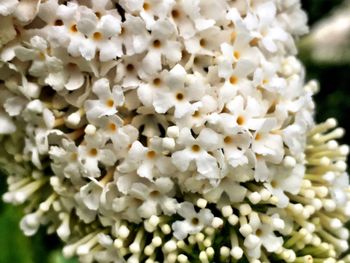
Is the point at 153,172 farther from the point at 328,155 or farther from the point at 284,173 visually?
the point at 328,155

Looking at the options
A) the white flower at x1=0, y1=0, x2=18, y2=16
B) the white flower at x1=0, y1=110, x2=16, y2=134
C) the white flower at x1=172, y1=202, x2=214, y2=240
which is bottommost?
the white flower at x1=172, y1=202, x2=214, y2=240

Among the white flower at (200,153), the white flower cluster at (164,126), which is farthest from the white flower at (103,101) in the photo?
the white flower at (200,153)

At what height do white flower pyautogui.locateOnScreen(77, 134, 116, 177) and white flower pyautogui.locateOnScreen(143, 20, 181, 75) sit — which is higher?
white flower pyautogui.locateOnScreen(143, 20, 181, 75)

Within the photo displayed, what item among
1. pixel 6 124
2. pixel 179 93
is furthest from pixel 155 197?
pixel 6 124

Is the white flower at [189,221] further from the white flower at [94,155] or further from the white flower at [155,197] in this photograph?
the white flower at [94,155]

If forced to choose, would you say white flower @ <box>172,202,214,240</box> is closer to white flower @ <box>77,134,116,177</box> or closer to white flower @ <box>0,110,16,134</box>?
white flower @ <box>77,134,116,177</box>

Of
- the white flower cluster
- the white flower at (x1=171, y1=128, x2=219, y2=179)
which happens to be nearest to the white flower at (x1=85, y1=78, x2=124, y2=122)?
the white flower cluster

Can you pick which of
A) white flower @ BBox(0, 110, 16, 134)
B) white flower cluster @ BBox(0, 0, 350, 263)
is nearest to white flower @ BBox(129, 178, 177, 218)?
white flower cluster @ BBox(0, 0, 350, 263)

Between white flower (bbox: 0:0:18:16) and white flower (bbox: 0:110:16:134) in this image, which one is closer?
white flower (bbox: 0:0:18:16)

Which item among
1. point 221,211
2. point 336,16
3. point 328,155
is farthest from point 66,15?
point 336,16
